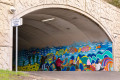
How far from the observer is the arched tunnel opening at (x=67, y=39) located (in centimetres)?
1582

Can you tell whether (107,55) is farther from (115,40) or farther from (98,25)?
(98,25)

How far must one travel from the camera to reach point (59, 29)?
59.6 feet

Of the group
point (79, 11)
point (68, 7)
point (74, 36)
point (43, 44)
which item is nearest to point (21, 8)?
point (68, 7)

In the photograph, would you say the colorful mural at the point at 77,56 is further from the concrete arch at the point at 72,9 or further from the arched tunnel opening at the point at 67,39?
the concrete arch at the point at 72,9

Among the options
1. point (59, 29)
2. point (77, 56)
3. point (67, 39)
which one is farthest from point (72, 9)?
point (77, 56)

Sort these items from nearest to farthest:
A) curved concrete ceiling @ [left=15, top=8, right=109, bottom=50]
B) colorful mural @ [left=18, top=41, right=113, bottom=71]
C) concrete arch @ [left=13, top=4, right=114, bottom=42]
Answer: concrete arch @ [left=13, top=4, right=114, bottom=42] < curved concrete ceiling @ [left=15, top=8, right=109, bottom=50] < colorful mural @ [left=18, top=41, right=113, bottom=71]

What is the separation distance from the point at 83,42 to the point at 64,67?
3.49 m

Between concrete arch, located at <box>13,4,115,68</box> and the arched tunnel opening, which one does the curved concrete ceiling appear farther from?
concrete arch, located at <box>13,4,115,68</box>

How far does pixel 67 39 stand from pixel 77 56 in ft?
6.48

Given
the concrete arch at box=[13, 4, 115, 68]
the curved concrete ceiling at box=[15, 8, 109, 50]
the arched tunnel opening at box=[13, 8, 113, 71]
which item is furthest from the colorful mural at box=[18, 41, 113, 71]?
the concrete arch at box=[13, 4, 115, 68]

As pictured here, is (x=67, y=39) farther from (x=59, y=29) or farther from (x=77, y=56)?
(x=77, y=56)

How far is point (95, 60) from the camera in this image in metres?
17.5

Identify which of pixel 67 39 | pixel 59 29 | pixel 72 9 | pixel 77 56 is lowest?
pixel 77 56

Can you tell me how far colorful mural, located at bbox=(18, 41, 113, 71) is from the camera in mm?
16969
